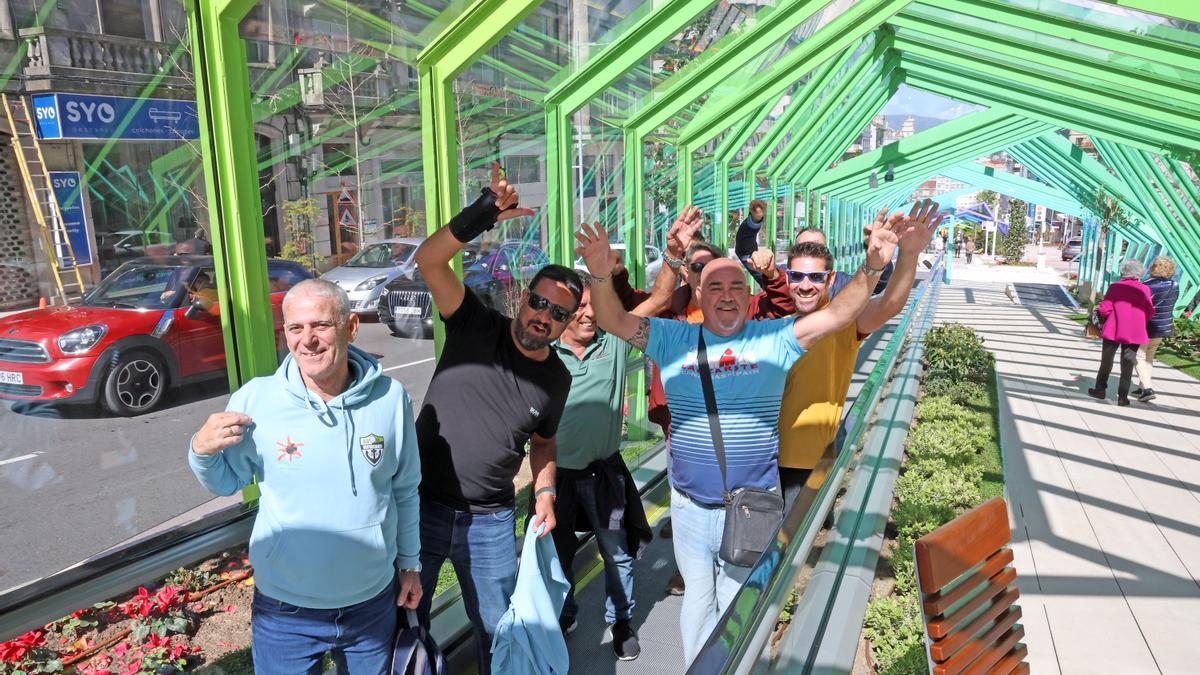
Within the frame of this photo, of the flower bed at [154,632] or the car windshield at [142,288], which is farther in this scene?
the flower bed at [154,632]

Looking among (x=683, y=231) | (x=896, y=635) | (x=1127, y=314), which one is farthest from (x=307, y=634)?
(x=1127, y=314)

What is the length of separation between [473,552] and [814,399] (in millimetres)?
1568

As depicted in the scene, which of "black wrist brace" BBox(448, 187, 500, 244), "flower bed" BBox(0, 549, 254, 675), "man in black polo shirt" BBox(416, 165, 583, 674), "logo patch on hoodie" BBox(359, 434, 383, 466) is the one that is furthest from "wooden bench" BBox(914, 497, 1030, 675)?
"flower bed" BBox(0, 549, 254, 675)

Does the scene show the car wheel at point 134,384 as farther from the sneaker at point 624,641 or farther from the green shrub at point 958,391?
the green shrub at point 958,391

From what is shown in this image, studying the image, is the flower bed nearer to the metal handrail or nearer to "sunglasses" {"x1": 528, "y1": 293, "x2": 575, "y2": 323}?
"sunglasses" {"x1": 528, "y1": 293, "x2": 575, "y2": 323}

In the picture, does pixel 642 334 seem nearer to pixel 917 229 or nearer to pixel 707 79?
pixel 917 229

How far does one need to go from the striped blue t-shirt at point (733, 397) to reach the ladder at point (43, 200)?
195 centimetres

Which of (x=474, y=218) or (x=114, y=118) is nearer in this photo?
(x=114, y=118)

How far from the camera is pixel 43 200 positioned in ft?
7.65

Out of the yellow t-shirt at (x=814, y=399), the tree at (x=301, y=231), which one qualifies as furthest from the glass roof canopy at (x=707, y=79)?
the yellow t-shirt at (x=814, y=399)

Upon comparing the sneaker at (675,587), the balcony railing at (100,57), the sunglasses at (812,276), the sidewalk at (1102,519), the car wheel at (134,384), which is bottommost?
the sidewalk at (1102,519)

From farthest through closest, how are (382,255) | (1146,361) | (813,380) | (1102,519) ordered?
(1146,361)
(1102,519)
(382,255)
(813,380)

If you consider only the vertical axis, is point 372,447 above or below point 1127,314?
above

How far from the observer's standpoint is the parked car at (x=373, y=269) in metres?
3.43
